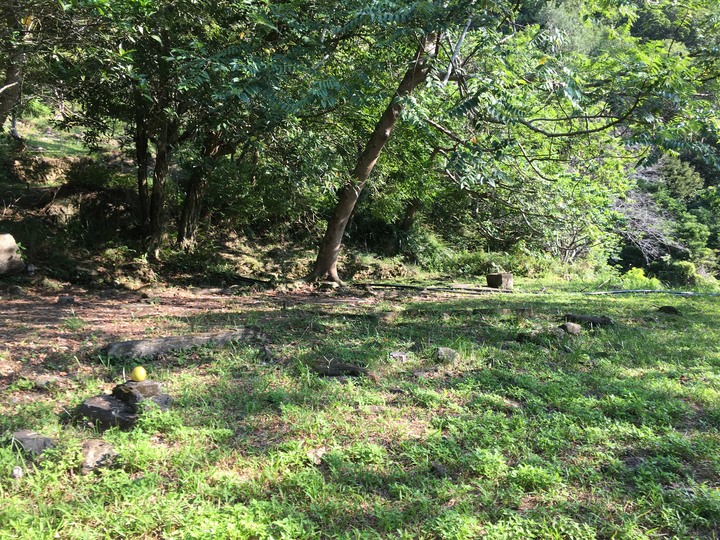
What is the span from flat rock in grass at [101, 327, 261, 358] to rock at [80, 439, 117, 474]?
66.5 inches

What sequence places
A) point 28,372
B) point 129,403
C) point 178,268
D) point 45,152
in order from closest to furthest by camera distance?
point 129,403
point 28,372
point 178,268
point 45,152

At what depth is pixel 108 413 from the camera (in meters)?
3.31

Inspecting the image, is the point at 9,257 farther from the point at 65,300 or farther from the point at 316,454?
the point at 316,454

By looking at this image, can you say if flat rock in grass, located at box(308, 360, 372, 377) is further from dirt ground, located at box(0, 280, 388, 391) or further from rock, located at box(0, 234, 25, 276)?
rock, located at box(0, 234, 25, 276)

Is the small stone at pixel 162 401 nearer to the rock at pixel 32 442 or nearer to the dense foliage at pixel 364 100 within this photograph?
the rock at pixel 32 442

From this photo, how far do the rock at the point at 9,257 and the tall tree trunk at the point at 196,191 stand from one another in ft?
10.6

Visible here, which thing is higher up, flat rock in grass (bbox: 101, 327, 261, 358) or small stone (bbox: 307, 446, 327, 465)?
flat rock in grass (bbox: 101, 327, 261, 358)

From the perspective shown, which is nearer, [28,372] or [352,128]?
[28,372]

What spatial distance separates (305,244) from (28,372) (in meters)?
10.0

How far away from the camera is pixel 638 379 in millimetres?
4750

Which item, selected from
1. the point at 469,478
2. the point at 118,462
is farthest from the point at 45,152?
the point at 469,478

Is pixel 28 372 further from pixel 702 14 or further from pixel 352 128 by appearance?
pixel 702 14

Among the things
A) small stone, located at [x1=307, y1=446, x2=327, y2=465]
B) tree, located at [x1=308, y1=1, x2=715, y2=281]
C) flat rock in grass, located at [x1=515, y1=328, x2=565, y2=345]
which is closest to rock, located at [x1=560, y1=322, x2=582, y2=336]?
flat rock in grass, located at [x1=515, y1=328, x2=565, y2=345]

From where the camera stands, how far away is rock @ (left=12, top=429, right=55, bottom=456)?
291 cm
